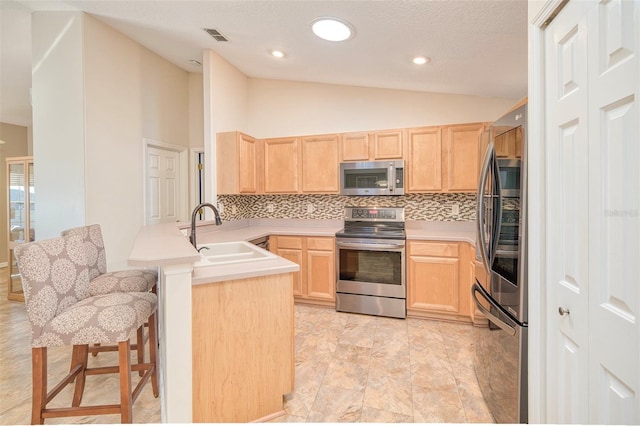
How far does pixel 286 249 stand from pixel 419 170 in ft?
6.01

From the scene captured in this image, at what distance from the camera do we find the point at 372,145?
3.53 meters

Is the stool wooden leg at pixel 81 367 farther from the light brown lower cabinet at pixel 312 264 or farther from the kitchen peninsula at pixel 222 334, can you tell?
the light brown lower cabinet at pixel 312 264

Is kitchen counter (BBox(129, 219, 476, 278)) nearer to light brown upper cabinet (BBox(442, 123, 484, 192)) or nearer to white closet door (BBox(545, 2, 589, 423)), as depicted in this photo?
light brown upper cabinet (BBox(442, 123, 484, 192))

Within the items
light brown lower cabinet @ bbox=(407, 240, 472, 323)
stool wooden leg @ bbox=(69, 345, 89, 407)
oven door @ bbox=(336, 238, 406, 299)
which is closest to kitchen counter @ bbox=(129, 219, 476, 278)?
light brown lower cabinet @ bbox=(407, 240, 472, 323)

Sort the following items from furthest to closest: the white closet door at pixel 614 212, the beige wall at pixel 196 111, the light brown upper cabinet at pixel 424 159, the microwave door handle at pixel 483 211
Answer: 1. the beige wall at pixel 196 111
2. the light brown upper cabinet at pixel 424 159
3. the microwave door handle at pixel 483 211
4. the white closet door at pixel 614 212

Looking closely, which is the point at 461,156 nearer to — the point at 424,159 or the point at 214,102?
the point at 424,159

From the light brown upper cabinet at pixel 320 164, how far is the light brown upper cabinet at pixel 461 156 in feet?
4.16

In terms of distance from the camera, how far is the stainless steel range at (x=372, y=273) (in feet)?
10.3

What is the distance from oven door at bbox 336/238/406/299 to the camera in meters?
3.14

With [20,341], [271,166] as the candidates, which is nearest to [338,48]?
[271,166]

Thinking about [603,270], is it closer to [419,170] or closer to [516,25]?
[516,25]

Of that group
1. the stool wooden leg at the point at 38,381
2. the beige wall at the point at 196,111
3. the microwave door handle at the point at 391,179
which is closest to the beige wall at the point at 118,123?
the beige wall at the point at 196,111

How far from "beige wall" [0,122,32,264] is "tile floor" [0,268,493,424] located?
3504 mm

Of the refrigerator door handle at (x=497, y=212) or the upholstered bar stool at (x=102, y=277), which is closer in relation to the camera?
the refrigerator door handle at (x=497, y=212)
